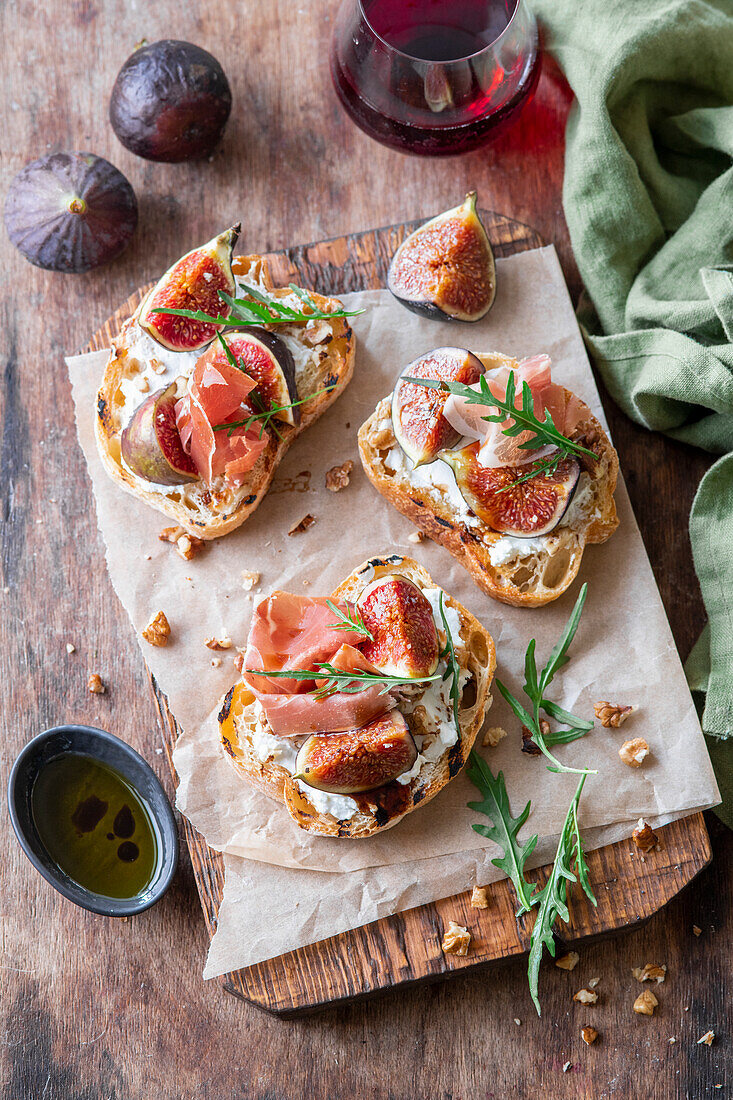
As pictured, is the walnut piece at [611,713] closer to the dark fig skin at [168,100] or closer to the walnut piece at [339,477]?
the walnut piece at [339,477]

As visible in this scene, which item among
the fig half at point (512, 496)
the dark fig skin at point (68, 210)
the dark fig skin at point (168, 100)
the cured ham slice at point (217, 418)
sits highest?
the dark fig skin at point (168, 100)

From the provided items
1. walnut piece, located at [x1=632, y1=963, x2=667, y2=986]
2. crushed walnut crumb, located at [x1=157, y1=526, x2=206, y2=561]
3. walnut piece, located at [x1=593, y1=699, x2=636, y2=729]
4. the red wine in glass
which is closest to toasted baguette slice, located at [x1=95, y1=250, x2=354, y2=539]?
crushed walnut crumb, located at [x1=157, y1=526, x2=206, y2=561]

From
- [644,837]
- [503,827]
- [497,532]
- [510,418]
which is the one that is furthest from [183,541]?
[644,837]

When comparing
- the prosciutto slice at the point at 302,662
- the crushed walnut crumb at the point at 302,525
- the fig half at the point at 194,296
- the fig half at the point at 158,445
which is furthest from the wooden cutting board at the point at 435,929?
the fig half at the point at 194,296

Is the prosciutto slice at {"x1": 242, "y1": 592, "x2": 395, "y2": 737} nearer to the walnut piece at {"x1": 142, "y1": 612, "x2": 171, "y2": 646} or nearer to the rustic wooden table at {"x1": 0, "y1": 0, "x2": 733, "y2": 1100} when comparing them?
the walnut piece at {"x1": 142, "y1": 612, "x2": 171, "y2": 646}

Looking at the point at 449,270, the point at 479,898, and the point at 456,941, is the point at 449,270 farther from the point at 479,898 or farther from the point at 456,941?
the point at 456,941

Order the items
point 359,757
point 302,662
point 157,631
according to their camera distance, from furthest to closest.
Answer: point 157,631 → point 302,662 → point 359,757
